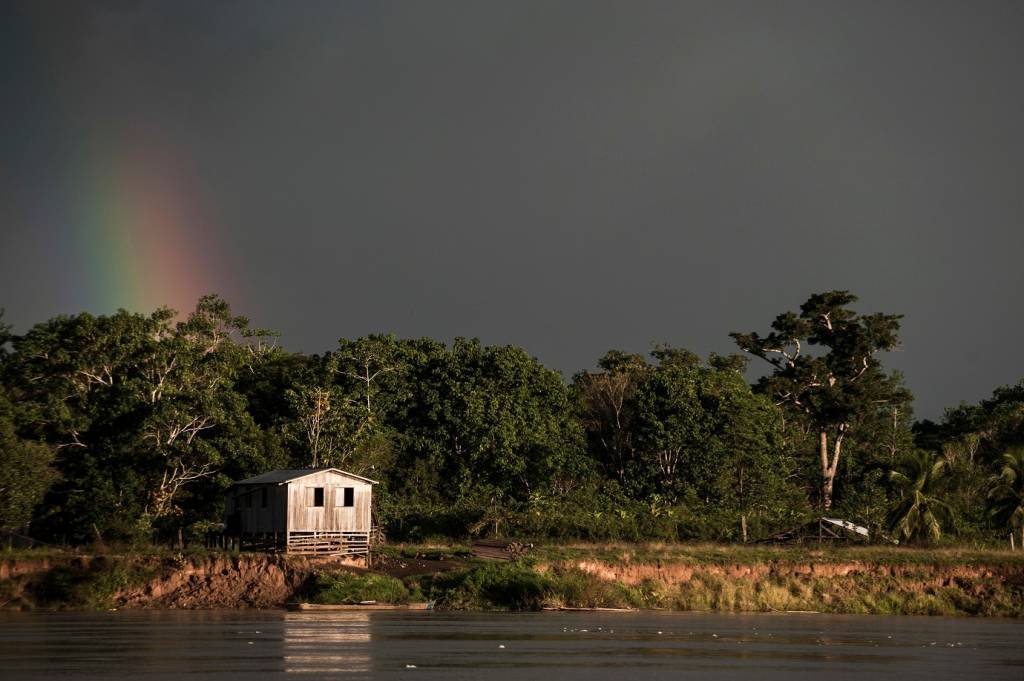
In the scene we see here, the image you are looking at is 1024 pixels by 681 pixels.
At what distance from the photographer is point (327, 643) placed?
4016 cm

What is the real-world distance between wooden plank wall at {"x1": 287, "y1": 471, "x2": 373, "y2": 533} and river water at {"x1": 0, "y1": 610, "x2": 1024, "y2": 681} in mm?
10830

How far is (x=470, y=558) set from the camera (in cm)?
6575

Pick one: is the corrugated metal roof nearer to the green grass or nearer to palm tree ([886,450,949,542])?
the green grass

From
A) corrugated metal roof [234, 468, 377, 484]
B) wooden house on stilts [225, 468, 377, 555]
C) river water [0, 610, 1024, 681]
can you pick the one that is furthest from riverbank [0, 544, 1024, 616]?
corrugated metal roof [234, 468, 377, 484]

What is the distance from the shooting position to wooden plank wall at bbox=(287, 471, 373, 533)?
66.2 metres

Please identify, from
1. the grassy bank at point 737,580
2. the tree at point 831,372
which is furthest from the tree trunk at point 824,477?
the grassy bank at point 737,580

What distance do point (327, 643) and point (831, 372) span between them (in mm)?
73372

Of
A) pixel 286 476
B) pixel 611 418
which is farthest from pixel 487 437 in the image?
pixel 286 476

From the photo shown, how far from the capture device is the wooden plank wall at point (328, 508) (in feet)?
217

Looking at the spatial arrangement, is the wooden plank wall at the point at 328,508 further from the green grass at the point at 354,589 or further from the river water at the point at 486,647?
the river water at the point at 486,647

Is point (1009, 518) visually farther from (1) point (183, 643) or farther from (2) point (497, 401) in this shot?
(1) point (183, 643)

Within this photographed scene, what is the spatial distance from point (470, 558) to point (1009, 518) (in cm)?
3277

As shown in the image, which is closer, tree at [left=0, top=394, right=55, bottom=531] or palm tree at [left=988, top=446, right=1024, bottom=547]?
tree at [left=0, top=394, right=55, bottom=531]

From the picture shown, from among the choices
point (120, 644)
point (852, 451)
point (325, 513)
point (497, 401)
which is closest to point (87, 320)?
point (325, 513)
